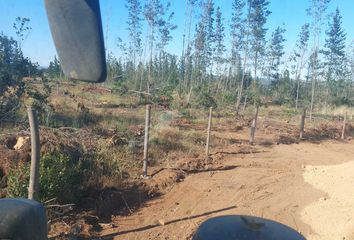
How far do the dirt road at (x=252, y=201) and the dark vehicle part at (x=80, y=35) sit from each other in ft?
14.1

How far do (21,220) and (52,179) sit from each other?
383 cm

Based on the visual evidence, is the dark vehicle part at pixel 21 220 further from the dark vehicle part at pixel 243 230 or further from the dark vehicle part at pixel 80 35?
the dark vehicle part at pixel 80 35

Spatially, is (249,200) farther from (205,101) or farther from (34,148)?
(205,101)

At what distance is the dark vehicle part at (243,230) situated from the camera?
4.66ft

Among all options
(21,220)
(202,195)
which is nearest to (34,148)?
(21,220)

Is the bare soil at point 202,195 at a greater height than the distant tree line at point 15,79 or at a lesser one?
lesser

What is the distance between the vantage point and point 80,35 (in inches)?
37.9

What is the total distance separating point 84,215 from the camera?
17.7 feet

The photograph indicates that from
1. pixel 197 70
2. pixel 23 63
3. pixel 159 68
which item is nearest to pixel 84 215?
pixel 23 63

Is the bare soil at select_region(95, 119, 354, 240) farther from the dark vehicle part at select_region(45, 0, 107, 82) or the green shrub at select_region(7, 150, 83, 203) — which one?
the dark vehicle part at select_region(45, 0, 107, 82)

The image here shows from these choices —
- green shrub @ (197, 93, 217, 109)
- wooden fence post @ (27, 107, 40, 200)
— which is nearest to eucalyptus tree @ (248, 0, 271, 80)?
green shrub @ (197, 93, 217, 109)

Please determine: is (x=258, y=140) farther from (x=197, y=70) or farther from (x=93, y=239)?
(x=197, y=70)

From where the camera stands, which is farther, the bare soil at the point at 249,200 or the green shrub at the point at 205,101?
the green shrub at the point at 205,101

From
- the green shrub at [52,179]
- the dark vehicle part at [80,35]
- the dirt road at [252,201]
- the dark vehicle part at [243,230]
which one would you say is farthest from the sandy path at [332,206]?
the dark vehicle part at [80,35]
